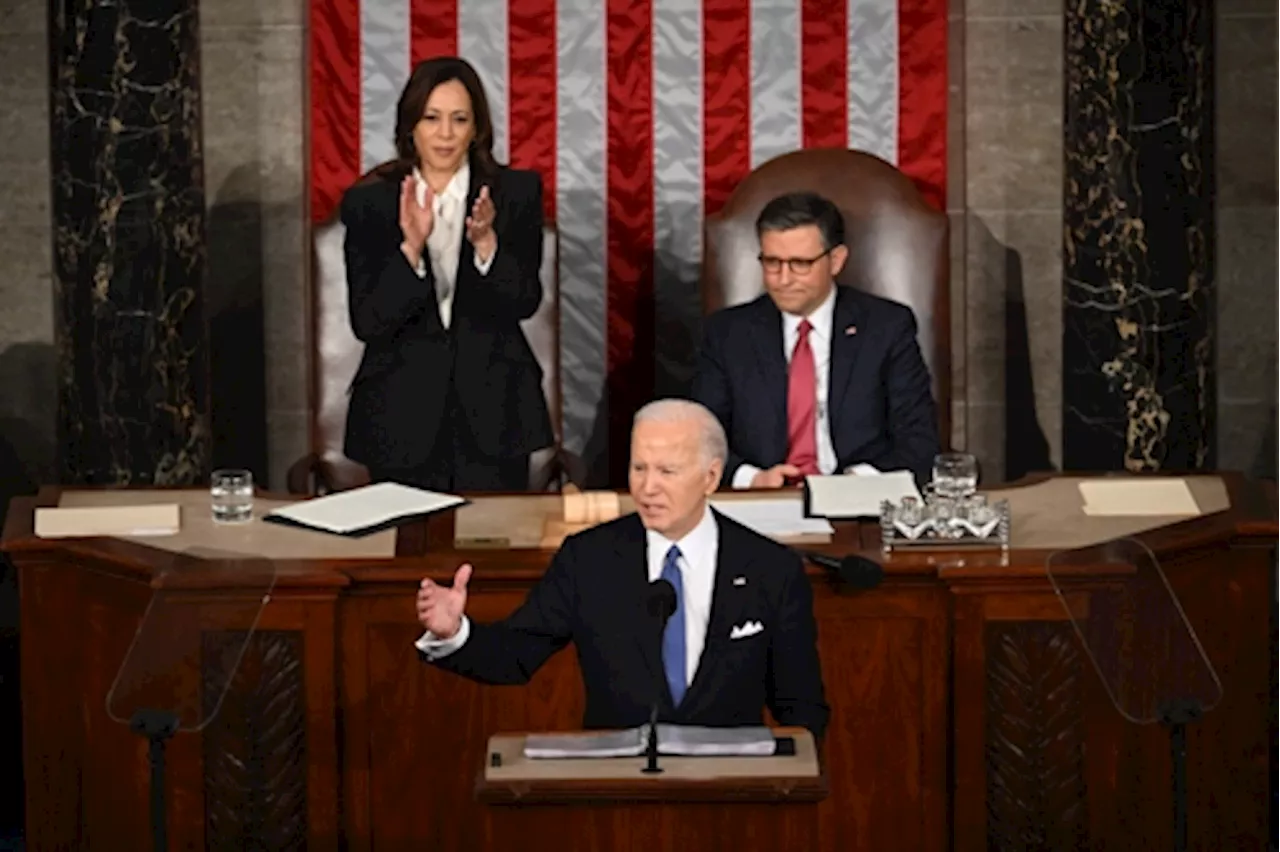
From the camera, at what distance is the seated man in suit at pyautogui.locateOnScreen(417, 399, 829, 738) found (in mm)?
4344

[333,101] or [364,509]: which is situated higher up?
[333,101]

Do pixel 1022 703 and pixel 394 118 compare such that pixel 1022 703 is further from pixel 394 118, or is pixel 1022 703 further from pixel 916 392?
pixel 394 118

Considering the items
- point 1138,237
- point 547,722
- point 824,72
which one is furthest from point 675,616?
point 824,72

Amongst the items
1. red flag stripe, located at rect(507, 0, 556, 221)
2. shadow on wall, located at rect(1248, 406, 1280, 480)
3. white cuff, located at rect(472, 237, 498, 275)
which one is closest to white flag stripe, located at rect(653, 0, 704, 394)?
red flag stripe, located at rect(507, 0, 556, 221)

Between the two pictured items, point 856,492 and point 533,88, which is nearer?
point 856,492

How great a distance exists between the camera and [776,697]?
441cm

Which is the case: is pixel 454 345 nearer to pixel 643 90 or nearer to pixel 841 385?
pixel 841 385

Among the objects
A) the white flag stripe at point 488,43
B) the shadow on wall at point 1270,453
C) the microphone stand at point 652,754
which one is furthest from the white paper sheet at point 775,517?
the shadow on wall at point 1270,453

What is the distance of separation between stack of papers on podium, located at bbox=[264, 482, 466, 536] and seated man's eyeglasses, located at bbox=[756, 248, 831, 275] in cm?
103

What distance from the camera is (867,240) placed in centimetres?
686

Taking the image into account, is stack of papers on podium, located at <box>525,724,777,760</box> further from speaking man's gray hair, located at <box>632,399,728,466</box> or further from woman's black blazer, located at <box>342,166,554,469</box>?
woman's black blazer, located at <box>342,166,554,469</box>

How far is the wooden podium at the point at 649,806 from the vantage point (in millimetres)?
3715

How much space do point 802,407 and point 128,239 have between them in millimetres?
1939

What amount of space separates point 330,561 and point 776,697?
1.18 metres
